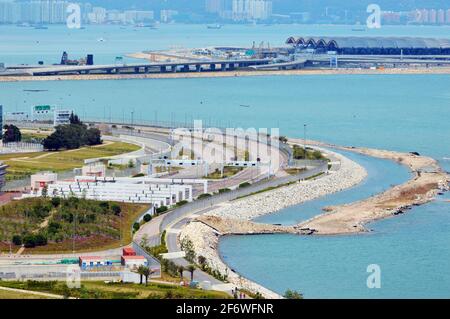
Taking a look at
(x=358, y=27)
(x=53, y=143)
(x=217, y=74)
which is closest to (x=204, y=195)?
(x=53, y=143)

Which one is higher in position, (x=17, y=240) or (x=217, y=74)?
(x=17, y=240)

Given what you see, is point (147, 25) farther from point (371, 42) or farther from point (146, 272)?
point (146, 272)

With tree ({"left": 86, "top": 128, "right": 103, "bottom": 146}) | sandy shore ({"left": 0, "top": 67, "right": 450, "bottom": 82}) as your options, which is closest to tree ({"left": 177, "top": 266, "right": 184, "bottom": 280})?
tree ({"left": 86, "top": 128, "right": 103, "bottom": 146})

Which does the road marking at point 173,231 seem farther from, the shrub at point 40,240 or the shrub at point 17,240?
the shrub at point 17,240

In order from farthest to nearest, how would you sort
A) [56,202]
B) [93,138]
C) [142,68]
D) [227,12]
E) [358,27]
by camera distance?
[227,12]
[358,27]
[142,68]
[93,138]
[56,202]
